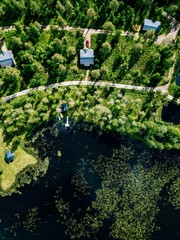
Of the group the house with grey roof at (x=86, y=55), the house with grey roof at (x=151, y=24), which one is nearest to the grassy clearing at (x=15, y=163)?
the house with grey roof at (x=86, y=55)

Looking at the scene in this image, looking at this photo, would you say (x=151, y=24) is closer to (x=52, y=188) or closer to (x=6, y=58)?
(x=6, y=58)

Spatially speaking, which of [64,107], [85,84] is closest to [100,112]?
[85,84]

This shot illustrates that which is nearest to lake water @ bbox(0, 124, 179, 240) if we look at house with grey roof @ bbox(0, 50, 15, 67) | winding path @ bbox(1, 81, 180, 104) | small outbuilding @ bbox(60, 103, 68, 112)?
small outbuilding @ bbox(60, 103, 68, 112)

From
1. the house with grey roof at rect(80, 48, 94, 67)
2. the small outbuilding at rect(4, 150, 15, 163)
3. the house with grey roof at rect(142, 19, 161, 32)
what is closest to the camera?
the small outbuilding at rect(4, 150, 15, 163)

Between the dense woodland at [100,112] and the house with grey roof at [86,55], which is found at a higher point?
the house with grey roof at [86,55]

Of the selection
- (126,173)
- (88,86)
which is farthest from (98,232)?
(88,86)

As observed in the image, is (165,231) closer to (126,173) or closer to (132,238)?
(132,238)

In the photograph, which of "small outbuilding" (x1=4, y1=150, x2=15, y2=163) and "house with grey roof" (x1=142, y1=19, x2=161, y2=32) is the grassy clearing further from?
"house with grey roof" (x1=142, y1=19, x2=161, y2=32)

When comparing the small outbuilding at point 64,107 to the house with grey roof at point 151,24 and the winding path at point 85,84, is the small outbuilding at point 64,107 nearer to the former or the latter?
the winding path at point 85,84

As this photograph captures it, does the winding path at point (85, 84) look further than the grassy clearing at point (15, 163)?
Yes

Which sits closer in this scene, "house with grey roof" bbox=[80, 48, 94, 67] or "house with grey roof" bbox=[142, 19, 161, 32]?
"house with grey roof" bbox=[80, 48, 94, 67]
